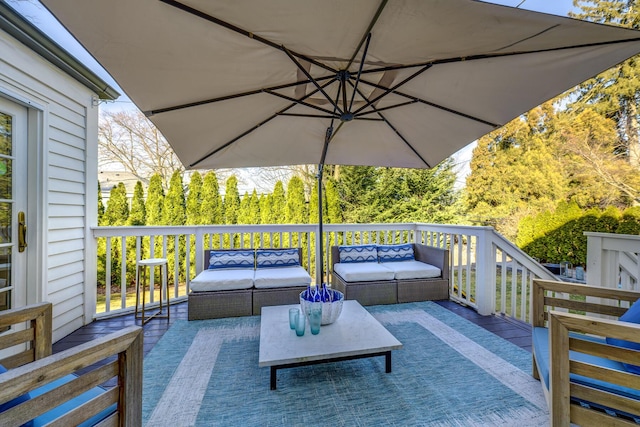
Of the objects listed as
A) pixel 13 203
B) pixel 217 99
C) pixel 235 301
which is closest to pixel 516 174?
pixel 235 301

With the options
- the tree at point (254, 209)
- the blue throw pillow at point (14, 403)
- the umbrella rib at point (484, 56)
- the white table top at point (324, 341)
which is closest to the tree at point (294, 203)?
the tree at point (254, 209)

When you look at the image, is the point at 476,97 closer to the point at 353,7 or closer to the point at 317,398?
the point at 353,7

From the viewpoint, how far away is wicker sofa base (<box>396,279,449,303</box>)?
152 inches

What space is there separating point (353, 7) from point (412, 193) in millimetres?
8177

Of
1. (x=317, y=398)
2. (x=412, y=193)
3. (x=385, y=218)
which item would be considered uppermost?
(x=412, y=193)

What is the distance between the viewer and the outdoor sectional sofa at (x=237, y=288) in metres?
3.35

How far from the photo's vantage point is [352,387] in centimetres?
205

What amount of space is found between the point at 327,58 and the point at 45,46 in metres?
2.62

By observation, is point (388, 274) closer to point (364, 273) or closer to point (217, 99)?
point (364, 273)

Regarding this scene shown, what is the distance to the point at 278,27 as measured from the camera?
1.47 metres

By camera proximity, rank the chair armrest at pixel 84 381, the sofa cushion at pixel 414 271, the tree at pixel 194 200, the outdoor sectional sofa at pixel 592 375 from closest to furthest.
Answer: the chair armrest at pixel 84 381, the outdoor sectional sofa at pixel 592 375, the sofa cushion at pixel 414 271, the tree at pixel 194 200

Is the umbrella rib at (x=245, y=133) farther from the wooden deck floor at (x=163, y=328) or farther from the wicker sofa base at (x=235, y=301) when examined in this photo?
the wooden deck floor at (x=163, y=328)

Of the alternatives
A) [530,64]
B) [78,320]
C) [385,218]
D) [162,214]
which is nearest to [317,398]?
[530,64]

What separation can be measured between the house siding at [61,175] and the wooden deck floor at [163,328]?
16 centimetres
